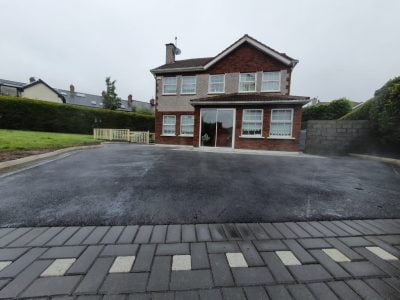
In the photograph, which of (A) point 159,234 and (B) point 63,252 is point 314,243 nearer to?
(A) point 159,234

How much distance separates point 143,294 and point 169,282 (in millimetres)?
223

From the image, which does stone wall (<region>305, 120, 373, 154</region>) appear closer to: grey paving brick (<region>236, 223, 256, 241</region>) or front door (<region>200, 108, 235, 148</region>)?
front door (<region>200, 108, 235, 148</region>)

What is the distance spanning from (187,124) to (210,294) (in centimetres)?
1539

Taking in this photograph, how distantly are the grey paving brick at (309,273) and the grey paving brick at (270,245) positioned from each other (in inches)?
12.3

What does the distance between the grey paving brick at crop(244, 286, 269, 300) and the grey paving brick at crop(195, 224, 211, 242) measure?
0.80 metres

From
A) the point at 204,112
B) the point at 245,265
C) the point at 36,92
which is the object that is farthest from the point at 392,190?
the point at 36,92

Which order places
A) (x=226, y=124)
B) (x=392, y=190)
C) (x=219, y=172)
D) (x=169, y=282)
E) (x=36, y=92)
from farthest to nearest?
(x=36, y=92), (x=226, y=124), (x=219, y=172), (x=392, y=190), (x=169, y=282)

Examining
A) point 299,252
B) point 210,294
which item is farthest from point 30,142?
point 299,252

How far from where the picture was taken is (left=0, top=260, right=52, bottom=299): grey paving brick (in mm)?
1474

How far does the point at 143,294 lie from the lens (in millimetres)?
1489

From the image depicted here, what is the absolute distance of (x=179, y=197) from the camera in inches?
146

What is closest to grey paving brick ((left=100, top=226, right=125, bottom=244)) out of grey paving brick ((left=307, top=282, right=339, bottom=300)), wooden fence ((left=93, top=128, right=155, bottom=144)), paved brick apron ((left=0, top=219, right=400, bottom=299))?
paved brick apron ((left=0, top=219, right=400, bottom=299))

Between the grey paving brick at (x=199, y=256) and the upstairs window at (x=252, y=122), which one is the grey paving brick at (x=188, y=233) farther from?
the upstairs window at (x=252, y=122)

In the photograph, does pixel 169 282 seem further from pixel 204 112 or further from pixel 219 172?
pixel 204 112
